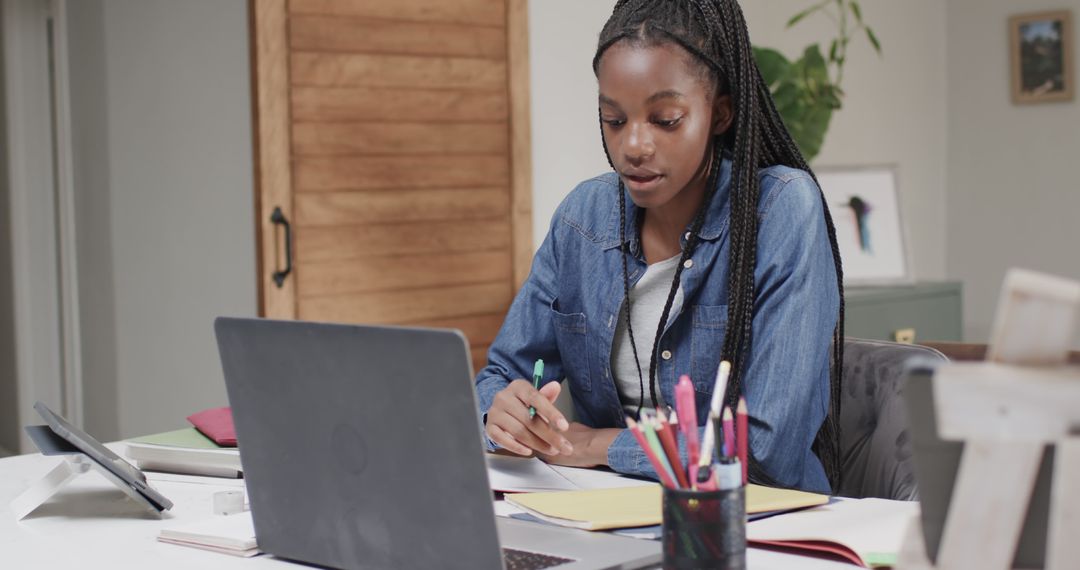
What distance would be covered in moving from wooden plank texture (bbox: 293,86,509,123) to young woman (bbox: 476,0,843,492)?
1706mm

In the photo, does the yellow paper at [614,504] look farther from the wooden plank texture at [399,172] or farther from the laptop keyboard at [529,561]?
the wooden plank texture at [399,172]

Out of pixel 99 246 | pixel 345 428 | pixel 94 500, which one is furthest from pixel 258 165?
pixel 345 428

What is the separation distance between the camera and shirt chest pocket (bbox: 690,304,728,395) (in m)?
1.55

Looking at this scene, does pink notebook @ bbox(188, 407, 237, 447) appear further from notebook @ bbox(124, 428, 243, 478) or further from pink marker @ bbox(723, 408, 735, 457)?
pink marker @ bbox(723, 408, 735, 457)

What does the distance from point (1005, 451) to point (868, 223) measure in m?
3.28

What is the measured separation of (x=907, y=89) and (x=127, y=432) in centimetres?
323

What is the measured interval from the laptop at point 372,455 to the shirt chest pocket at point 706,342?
49cm

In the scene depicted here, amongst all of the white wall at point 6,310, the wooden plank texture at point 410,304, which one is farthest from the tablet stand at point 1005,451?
the white wall at point 6,310

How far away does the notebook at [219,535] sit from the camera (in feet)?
3.71

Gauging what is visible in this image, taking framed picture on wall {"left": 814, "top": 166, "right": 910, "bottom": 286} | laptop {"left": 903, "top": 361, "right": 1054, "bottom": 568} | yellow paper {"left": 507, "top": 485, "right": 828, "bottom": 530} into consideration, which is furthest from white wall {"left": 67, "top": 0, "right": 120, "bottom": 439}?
laptop {"left": 903, "top": 361, "right": 1054, "bottom": 568}

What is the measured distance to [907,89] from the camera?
4.84 meters

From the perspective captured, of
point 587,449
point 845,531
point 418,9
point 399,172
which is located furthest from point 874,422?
point 418,9

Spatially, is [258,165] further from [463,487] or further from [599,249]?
[463,487]

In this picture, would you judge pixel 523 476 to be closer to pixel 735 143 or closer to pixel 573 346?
pixel 573 346
